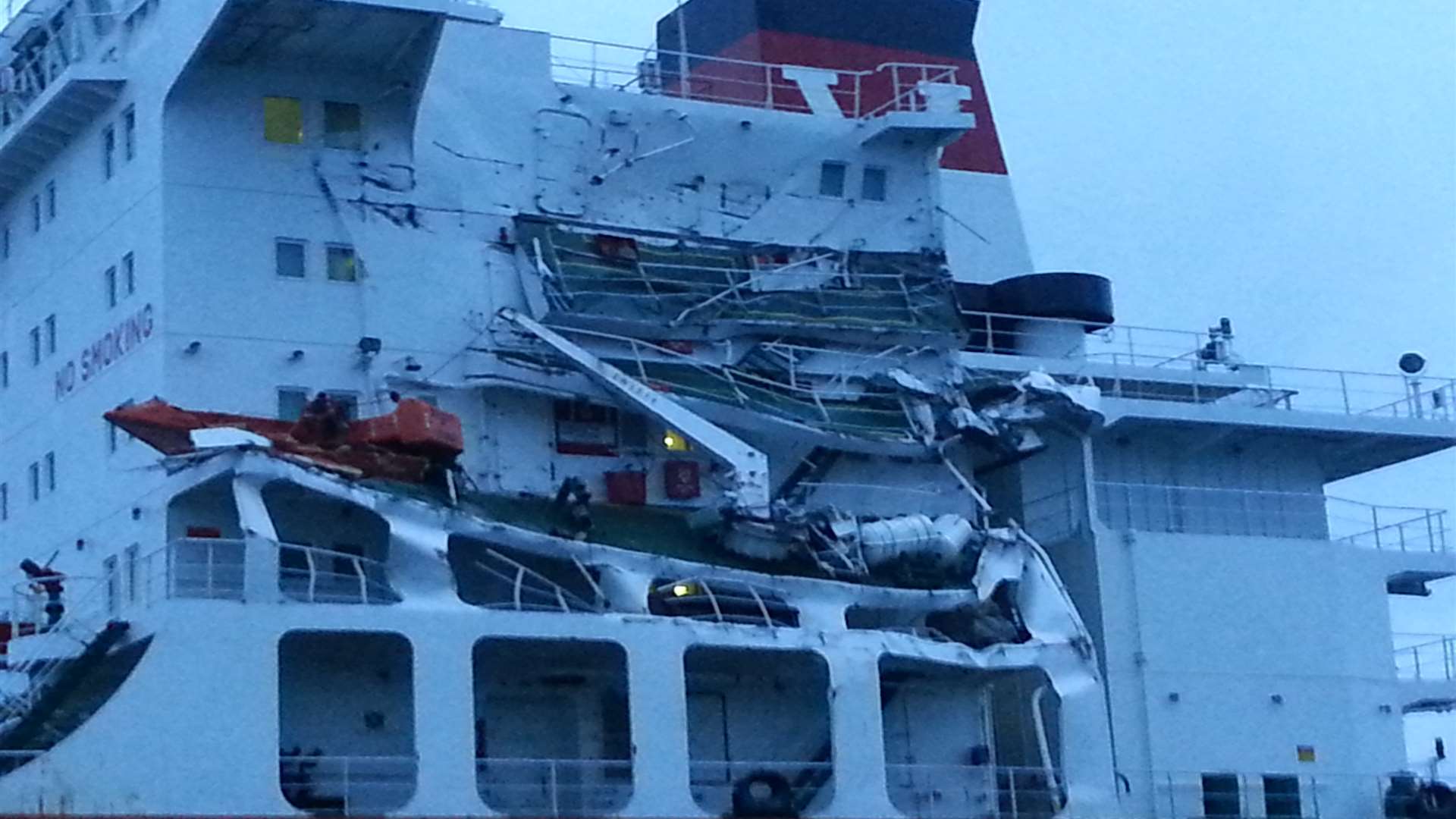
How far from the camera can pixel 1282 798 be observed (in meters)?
30.7

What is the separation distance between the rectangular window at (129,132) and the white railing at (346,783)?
718 cm

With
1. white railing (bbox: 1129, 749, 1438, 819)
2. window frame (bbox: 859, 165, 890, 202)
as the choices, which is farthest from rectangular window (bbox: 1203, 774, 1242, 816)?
window frame (bbox: 859, 165, 890, 202)

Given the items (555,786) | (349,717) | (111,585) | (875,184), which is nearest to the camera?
(555,786)

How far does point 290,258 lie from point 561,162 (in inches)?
152

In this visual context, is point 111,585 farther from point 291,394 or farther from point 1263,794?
point 1263,794

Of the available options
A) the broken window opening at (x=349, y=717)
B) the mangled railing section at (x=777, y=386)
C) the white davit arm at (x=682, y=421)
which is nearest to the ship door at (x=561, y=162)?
the mangled railing section at (x=777, y=386)

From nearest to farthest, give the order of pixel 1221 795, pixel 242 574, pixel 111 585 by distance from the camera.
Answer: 1. pixel 242 574
2. pixel 111 585
3. pixel 1221 795

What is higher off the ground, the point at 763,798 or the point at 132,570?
the point at 132,570

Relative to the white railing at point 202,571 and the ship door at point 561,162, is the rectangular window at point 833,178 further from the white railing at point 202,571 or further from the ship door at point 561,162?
the white railing at point 202,571

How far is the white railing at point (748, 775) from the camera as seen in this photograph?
26828 millimetres

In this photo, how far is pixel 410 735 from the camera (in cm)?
2589

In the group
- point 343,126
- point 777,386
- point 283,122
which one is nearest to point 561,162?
point 343,126

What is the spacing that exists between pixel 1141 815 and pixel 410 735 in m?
8.89

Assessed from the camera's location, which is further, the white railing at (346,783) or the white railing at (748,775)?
the white railing at (748,775)
